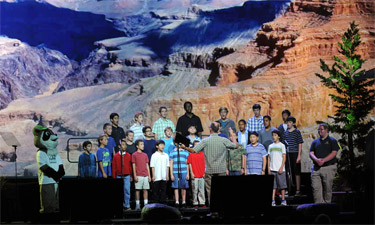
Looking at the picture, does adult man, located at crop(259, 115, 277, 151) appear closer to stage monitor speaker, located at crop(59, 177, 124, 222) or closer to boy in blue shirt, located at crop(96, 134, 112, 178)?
boy in blue shirt, located at crop(96, 134, 112, 178)

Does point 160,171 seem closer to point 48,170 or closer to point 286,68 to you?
point 48,170

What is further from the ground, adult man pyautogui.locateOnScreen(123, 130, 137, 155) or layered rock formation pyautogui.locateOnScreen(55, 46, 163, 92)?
layered rock formation pyautogui.locateOnScreen(55, 46, 163, 92)

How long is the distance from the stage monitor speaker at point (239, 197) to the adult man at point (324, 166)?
1.92 meters

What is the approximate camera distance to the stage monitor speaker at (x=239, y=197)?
780 cm

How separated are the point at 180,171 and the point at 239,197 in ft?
7.64

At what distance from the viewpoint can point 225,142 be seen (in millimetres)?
9477

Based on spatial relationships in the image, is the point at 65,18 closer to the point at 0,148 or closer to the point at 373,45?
the point at 0,148

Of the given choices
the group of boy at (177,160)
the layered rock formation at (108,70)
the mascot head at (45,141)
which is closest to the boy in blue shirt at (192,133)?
the group of boy at (177,160)

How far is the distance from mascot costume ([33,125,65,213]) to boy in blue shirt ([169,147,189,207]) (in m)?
2.05

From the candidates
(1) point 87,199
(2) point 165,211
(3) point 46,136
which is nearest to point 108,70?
(3) point 46,136

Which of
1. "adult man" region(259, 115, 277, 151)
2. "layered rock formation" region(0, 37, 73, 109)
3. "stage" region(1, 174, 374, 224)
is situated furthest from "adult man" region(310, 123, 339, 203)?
"layered rock formation" region(0, 37, 73, 109)

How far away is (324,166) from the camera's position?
9.49 m

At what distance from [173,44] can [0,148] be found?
314 inches

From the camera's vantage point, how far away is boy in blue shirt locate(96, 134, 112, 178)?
394 inches
